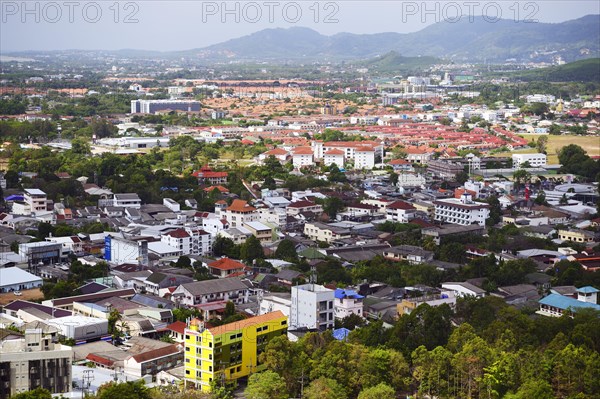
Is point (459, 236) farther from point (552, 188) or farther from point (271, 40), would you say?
point (271, 40)

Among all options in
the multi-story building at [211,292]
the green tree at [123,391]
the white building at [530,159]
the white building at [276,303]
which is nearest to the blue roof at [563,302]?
the white building at [276,303]

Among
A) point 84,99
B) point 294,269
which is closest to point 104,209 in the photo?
point 294,269

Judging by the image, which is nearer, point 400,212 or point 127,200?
point 400,212

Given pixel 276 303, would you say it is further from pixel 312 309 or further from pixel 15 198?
pixel 15 198

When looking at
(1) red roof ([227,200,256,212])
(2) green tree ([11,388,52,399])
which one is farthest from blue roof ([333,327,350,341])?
(1) red roof ([227,200,256,212])

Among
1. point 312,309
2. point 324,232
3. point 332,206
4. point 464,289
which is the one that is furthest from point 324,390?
point 332,206

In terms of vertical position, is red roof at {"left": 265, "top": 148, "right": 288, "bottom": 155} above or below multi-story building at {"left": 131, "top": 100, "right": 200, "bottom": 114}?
below

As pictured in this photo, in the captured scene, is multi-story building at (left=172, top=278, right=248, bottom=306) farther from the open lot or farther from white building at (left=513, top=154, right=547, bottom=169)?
white building at (left=513, top=154, right=547, bottom=169)
